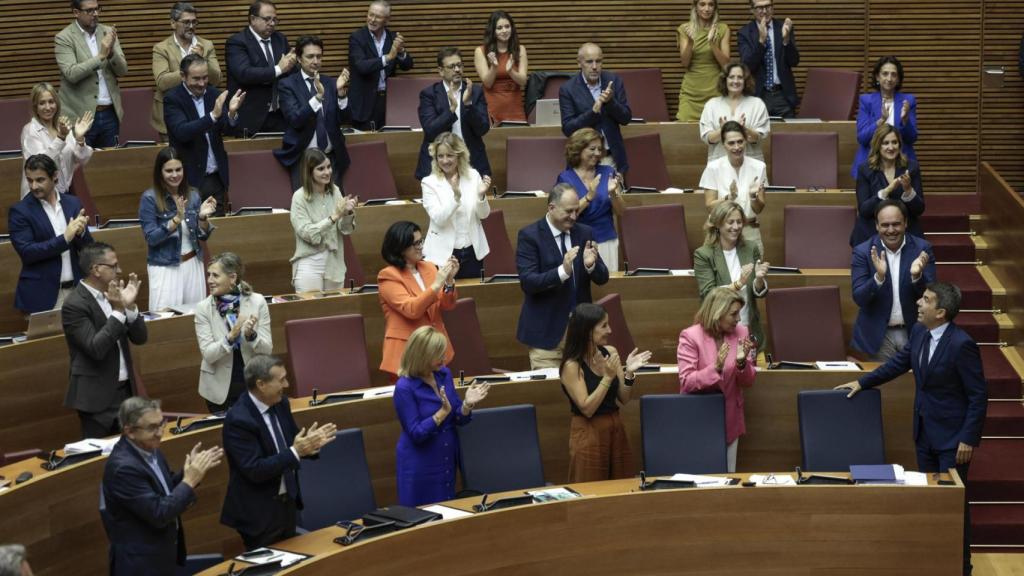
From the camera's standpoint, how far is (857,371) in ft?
18.6

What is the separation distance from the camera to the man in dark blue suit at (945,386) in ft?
17.2

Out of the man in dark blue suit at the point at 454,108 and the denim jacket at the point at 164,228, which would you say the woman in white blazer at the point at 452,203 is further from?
the denim jacket at the point at 164,228

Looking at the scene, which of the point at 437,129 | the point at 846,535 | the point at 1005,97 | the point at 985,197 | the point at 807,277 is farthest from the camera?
the point at 1005,97

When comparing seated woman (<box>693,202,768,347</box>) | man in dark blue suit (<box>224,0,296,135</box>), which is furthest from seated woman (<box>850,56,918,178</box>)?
man in dark blue suit (<box>224,0,296,135</box>)

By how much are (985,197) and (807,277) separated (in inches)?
73.3

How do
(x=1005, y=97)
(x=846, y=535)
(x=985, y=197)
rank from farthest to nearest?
(x=1005, y=97), (x=985, y=197), (x=846, y=535)

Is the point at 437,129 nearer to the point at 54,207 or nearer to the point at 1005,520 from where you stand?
the point at 54,207

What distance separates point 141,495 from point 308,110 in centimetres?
335

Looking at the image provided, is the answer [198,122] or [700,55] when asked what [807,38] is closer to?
[700,55]

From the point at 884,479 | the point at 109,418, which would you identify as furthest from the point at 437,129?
the point at 884,479

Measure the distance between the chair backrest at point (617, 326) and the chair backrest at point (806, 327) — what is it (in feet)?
2.07

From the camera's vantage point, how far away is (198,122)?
689 centimetres

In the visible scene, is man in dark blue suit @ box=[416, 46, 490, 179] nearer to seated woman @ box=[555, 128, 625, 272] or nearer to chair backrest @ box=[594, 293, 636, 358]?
seated woman @ box=[555, 128, 625, 272]

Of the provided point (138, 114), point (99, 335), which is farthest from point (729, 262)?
point (138, 114)
